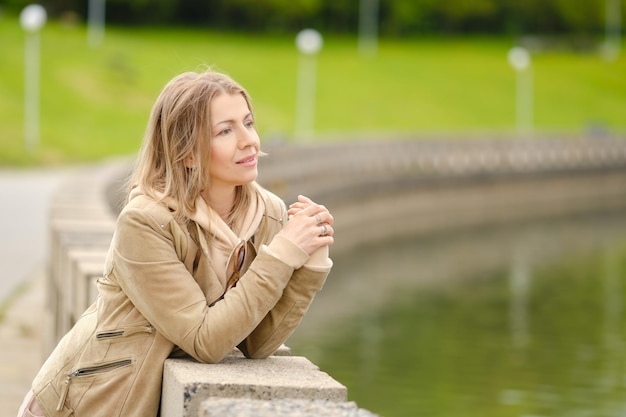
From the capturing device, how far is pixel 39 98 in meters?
48.6

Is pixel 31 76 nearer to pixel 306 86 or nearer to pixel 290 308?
pixel 306 86

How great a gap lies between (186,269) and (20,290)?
8.80m

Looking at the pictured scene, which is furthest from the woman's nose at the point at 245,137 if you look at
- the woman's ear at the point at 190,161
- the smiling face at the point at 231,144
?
the woman's ear at the point at 190,161

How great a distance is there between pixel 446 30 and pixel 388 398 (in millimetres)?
79361

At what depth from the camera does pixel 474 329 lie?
16.9 m

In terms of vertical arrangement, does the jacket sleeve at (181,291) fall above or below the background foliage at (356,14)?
below

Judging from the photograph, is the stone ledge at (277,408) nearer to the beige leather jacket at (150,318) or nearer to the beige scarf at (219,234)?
the beige leather jacket at (150,318)

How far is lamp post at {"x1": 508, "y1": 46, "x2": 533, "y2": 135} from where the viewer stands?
6400 centimetres

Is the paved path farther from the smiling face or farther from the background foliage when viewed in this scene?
the background foliage

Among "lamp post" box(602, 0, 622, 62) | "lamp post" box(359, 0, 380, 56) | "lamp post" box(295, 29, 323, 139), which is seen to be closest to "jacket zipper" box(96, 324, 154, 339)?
"lamp post" box(295, 29, 323, 139)

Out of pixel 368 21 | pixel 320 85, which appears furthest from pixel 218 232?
pixel 368 21

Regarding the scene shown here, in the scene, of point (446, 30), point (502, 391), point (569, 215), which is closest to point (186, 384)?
point (502, 391)

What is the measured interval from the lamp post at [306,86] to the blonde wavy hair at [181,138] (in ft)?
162

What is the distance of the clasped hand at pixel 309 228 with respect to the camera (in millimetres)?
3773
